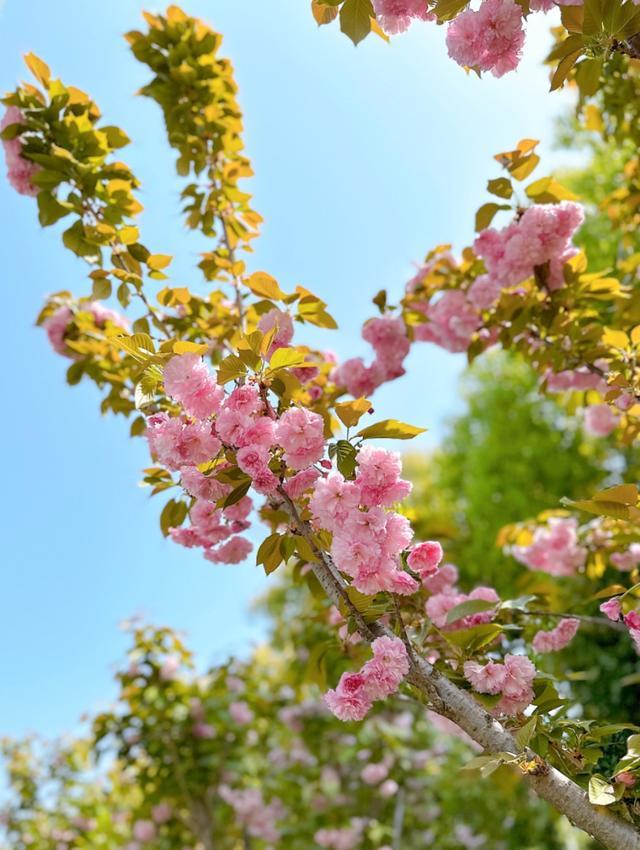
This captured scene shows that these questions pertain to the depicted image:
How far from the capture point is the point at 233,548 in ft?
5.29

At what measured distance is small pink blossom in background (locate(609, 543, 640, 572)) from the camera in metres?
2.27

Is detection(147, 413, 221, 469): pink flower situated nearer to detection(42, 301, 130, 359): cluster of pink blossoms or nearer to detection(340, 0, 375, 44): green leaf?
detection(340, 0, 375, 44): green leaf

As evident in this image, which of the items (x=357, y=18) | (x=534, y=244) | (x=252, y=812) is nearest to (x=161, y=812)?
(x=252, y=812)

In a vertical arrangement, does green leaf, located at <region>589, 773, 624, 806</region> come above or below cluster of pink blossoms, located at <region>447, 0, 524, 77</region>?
below

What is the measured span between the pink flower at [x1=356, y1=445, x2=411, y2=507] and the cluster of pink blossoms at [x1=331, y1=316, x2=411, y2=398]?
36.4 inches

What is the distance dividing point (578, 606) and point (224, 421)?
55.2 inches

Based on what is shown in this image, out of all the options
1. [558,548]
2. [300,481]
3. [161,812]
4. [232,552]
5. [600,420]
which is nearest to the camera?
[300,481]

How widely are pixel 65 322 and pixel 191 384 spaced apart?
3.75 feet

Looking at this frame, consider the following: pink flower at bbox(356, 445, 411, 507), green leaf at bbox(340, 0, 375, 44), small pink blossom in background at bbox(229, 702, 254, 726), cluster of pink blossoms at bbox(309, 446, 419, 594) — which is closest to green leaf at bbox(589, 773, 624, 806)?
cluster of pink blossoms at bbox(309, 446, 419, 594)

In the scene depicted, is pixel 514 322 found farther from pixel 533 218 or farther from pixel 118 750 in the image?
pixel 118 750

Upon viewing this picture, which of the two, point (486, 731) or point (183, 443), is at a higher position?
point (183, 443)

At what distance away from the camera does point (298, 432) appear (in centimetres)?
119

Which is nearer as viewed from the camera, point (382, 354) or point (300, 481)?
point (300, 481)

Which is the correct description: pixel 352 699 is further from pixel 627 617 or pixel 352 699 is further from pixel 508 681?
pixel 627 617
